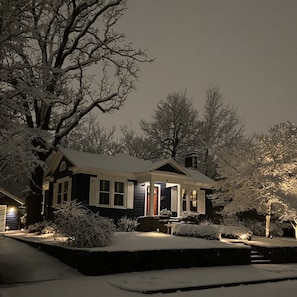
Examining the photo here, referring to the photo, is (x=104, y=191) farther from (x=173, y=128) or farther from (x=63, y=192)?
(x=173, y=128)

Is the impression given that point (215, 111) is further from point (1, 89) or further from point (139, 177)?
point (1, 89)

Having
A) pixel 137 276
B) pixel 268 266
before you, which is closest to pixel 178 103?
pixel 268 266

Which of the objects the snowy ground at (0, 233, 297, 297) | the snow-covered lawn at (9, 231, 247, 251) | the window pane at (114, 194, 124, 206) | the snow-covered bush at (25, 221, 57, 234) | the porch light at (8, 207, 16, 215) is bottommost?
the snowy ground at (0, 233, 297, 297)

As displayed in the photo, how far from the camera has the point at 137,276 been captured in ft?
41.8

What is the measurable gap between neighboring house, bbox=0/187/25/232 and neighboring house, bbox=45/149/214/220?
10.7 feet

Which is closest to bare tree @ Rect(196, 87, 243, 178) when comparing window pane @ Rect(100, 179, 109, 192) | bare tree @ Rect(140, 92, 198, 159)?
bare tree @ Rect(140, 92, 198, 159)

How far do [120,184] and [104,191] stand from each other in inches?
41.6

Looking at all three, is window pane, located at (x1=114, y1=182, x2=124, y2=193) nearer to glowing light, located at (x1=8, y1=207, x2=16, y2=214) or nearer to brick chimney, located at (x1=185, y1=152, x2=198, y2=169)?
glowing light, located at (x1=8, y1=207, x2=16, y2=214)

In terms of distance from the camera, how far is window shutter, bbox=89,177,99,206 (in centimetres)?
2267

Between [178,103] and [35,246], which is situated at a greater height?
[178,103]

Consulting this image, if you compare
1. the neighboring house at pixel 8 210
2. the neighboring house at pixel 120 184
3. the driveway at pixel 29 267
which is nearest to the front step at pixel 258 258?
the neighboring house at pixel 120 184

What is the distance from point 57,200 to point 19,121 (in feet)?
52.1

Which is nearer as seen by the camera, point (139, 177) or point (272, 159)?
point (272, 159)

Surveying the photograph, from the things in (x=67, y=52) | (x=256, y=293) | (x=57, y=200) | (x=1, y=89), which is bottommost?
(x=256, y=293)
